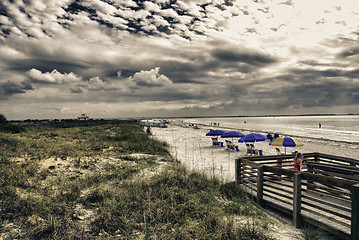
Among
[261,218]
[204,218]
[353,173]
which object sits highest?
[353,173]

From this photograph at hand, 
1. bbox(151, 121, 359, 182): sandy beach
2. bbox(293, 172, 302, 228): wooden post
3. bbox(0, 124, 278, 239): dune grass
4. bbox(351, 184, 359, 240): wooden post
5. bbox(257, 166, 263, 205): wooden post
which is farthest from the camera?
bbox(151, 121, 359, 182): sandy beach

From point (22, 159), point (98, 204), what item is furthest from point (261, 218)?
point (22, 159)

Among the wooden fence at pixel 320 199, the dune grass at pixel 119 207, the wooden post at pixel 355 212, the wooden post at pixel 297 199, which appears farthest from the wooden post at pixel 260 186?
the wooden post at pixel 355 212

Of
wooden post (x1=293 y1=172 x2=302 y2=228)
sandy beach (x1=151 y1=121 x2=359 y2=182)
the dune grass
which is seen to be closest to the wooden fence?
wooden post (x1=293 y1=172 x2=302 y2=228)

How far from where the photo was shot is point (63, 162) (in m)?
9.30

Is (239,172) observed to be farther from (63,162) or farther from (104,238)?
(63,162)

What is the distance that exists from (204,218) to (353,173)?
16.1 ft

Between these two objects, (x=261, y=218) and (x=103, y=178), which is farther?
(x=103, y=178)

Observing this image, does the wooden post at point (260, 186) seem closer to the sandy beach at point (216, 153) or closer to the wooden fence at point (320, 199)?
the wooden fence at point (320, 199)

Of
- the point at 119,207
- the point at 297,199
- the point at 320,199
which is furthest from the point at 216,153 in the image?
the point at 119,207

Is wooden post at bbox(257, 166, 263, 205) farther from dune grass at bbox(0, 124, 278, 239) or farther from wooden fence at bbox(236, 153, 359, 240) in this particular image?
dune grass at bbox(0, 124, 278, 239)

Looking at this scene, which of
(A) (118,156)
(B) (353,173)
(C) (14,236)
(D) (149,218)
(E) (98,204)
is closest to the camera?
(C) (14,236)

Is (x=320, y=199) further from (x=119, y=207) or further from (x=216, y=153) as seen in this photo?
A: (x=216, y=153)

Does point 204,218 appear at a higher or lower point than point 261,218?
higher
